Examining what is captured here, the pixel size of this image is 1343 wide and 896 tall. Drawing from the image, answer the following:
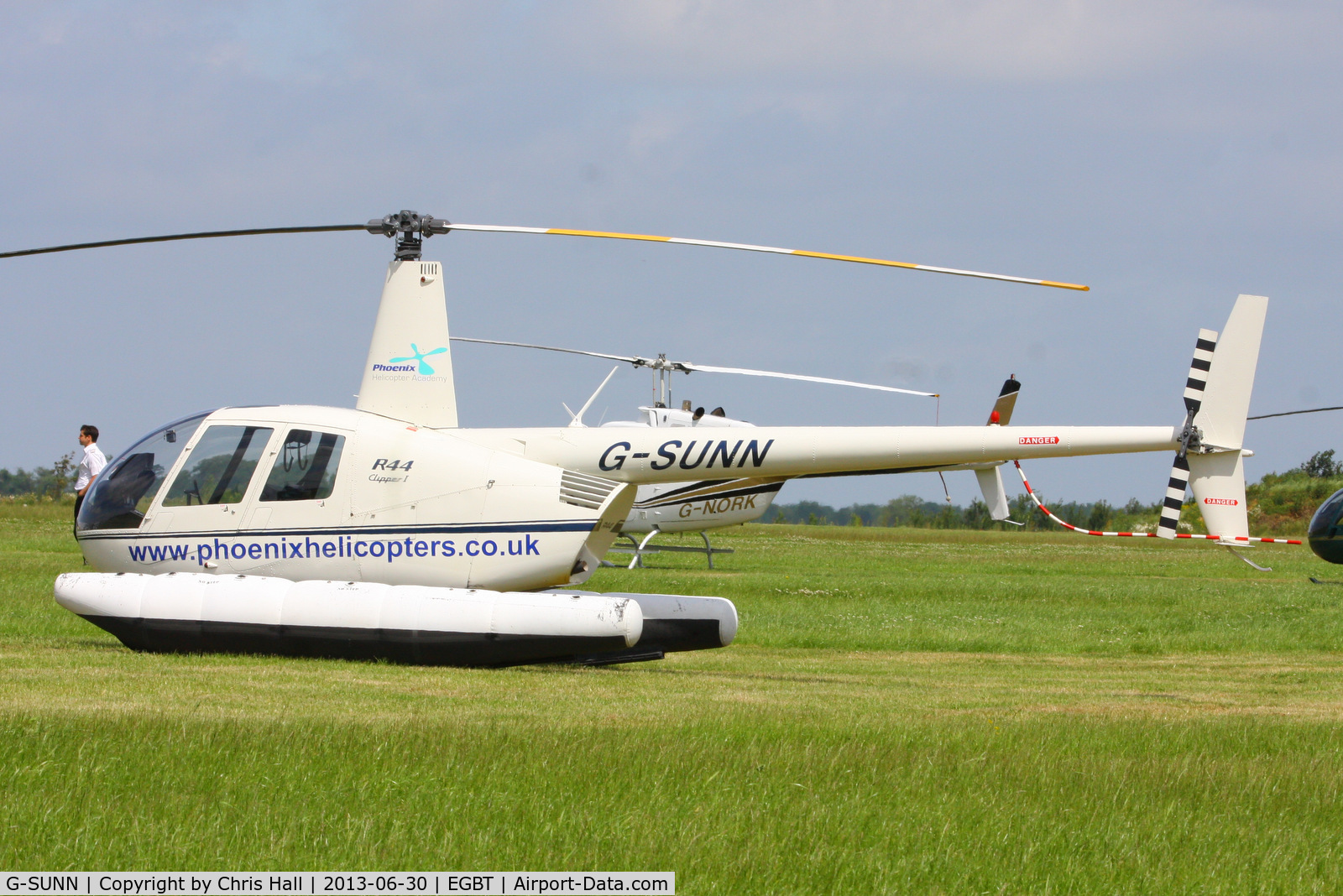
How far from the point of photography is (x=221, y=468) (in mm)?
12641

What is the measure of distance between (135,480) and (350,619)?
3.18m

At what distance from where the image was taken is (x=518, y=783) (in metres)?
6.34

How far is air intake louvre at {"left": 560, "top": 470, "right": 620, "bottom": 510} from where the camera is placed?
40.5 ft

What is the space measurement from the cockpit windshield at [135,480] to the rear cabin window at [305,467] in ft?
3.41

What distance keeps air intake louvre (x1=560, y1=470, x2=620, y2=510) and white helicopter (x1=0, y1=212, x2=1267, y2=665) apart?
2cm

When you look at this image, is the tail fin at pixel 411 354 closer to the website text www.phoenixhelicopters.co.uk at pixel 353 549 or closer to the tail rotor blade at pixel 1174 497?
the website text www.phoenixhelicopters.co.uk at pixel 353 549

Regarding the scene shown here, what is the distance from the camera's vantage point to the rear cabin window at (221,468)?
496 inches

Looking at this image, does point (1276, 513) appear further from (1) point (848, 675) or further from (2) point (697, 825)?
(2) point (697, 825)

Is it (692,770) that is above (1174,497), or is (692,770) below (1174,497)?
below

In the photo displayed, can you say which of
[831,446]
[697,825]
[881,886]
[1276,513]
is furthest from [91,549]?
[1276,513]

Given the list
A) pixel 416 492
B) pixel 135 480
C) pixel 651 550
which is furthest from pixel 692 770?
pixel 651 550

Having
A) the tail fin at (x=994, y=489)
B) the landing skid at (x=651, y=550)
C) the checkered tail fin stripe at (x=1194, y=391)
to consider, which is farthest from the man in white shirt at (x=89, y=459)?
the checkered tail fin stripe at (x=1194, y=391)

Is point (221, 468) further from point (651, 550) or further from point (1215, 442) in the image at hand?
point (651, 550)

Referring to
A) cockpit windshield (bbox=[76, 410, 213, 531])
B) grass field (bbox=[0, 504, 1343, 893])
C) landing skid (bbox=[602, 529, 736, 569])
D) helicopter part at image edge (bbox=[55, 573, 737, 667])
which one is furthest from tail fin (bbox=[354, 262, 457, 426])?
landing skid (bbox=[602, 529, 736, 569])
